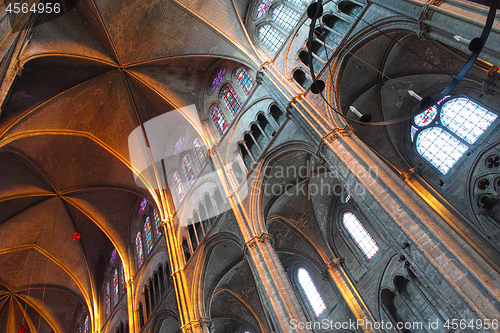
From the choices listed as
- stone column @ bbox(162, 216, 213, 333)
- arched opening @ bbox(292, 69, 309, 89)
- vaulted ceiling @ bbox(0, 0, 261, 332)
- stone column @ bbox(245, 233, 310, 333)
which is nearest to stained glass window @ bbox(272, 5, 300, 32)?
vaulted ceiling @ bbox(0, 0, 261, 332)

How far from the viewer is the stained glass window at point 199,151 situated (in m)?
17.3

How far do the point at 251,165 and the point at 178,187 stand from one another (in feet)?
21.2

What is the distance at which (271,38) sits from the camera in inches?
598

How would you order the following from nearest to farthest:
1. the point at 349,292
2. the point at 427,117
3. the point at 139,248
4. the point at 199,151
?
the point at 427,117
the point at 349,292
the point at 199,151
the point at 139,248

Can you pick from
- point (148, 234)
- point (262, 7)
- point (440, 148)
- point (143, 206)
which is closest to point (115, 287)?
point (148, 234)

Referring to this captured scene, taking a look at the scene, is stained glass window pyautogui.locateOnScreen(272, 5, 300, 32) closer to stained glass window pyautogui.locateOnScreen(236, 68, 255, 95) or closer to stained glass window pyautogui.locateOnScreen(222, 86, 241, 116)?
stained glass window pyautogui.locateOnScreen(236, 68, 255, 95)

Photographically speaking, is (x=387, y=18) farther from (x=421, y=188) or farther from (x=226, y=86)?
(x=226, y=86)

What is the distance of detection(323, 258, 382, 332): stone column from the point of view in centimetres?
1194

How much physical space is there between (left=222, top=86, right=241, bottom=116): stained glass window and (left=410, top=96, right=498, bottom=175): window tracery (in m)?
7.58

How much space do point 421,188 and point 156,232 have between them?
13.9 m

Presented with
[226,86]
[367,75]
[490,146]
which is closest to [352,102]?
[367,75]

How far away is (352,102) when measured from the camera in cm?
1260

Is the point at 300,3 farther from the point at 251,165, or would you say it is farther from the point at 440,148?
the point at 440,148

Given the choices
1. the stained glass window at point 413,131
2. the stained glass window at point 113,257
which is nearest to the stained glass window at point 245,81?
the stained glass window at point 413,131
